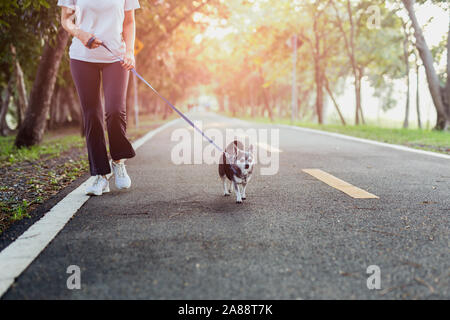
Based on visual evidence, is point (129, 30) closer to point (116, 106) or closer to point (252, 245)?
point (116, 106)

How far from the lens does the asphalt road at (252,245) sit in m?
2.11

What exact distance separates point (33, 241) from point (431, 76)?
15.3 meters

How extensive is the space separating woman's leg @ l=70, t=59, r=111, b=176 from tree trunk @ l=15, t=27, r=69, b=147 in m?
5.77

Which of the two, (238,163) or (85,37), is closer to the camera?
(238,163)

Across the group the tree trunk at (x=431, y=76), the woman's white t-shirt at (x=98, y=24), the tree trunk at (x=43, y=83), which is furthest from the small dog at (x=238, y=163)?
the tree trunk at (x=431, y=76)

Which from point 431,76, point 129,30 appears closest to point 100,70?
point 129,30

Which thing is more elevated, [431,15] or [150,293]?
[431,15]

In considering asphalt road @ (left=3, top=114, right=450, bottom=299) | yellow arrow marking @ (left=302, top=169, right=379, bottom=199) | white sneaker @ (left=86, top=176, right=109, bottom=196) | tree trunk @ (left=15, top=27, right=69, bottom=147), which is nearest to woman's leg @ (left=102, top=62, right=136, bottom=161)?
white sneaker @ (left=86, top=176, right=109, bottom=196)

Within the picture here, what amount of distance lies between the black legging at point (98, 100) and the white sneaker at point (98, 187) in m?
0.10

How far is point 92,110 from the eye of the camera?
14.3ft
